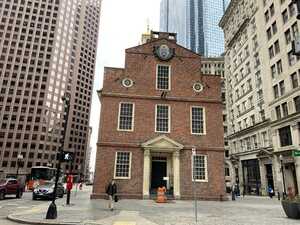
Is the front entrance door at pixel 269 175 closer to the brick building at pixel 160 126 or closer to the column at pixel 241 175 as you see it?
the column at pixel 241 175

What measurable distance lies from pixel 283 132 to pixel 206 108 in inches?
588

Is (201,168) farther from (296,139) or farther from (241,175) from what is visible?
(241,175)

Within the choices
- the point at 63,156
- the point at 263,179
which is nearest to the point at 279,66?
the point at 263,179

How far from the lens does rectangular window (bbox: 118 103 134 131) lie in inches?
982

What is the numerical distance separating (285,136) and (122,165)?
22.4 meters

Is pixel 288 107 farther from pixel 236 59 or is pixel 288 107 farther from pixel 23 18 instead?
pixel 23 18

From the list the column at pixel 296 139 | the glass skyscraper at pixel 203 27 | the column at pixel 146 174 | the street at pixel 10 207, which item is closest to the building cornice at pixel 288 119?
the column at pixel 296 139

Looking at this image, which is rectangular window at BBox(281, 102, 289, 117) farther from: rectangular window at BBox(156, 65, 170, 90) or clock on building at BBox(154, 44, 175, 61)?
rectangular window at BBox(156, 65, 170, 90)

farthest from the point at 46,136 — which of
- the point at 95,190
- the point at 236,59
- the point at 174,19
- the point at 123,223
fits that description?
the point at 174,19

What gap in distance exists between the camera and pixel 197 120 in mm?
25812

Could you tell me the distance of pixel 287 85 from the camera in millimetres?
33875

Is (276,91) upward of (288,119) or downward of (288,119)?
upward

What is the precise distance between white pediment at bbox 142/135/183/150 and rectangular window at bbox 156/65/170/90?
532 cm

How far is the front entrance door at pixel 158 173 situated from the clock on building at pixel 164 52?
10537mm
